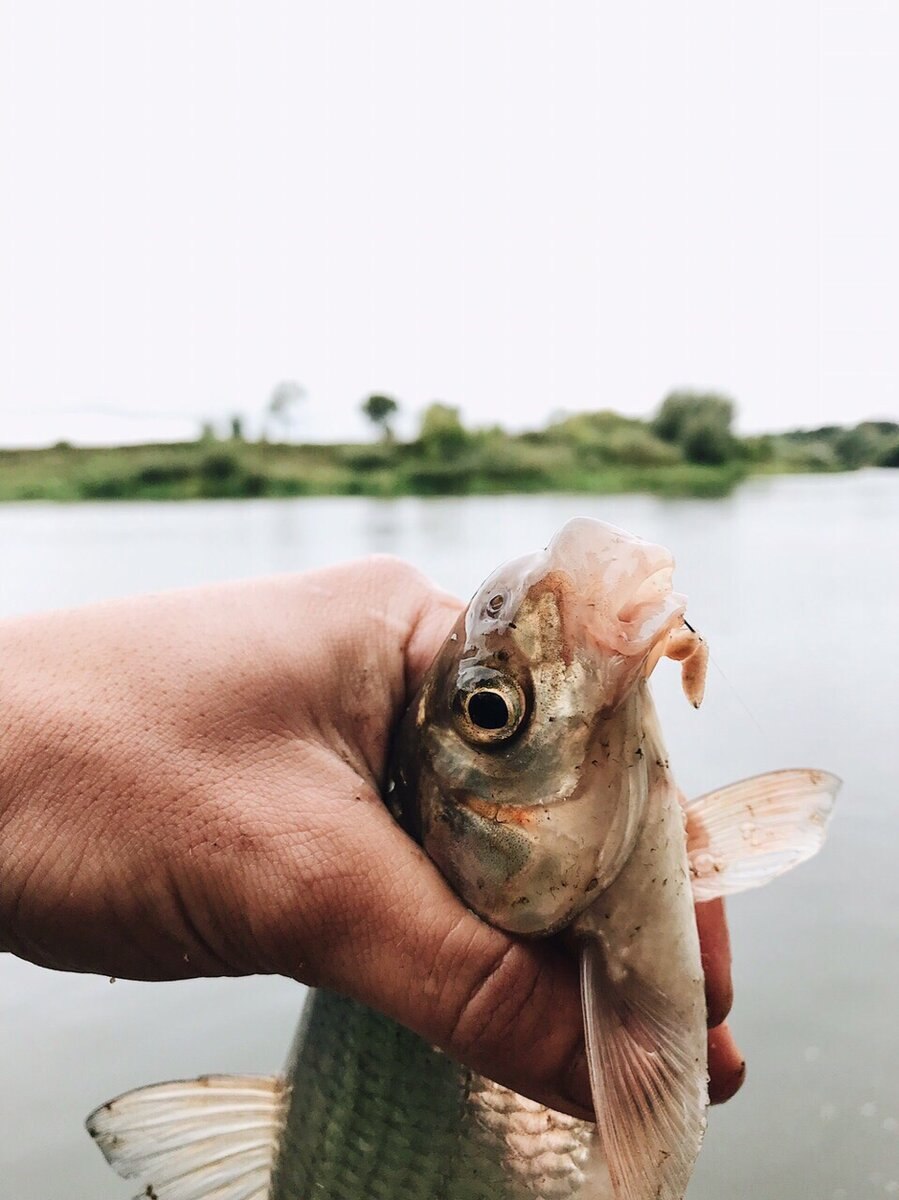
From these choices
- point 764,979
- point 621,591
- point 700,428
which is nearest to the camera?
point 621,591

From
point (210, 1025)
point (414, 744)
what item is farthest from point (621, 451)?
point (414, 744)

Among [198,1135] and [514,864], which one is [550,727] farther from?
[198,1135]

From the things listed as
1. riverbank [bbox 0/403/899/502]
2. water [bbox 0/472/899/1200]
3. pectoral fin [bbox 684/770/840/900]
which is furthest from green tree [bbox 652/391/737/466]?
pectoral fin [bbox 684/770/840/900]

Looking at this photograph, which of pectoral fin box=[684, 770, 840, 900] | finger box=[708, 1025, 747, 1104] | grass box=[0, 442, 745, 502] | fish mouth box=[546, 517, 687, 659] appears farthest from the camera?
grass box=[0, 442, 745, 502]

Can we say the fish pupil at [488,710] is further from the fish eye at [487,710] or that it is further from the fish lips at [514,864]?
the fish lips at [514,864]

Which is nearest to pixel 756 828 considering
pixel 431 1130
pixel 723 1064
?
pixel 723 1064

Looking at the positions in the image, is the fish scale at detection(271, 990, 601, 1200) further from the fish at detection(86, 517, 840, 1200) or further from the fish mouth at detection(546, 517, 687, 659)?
the fish mouth at detection(546, 517, 687, 659)
